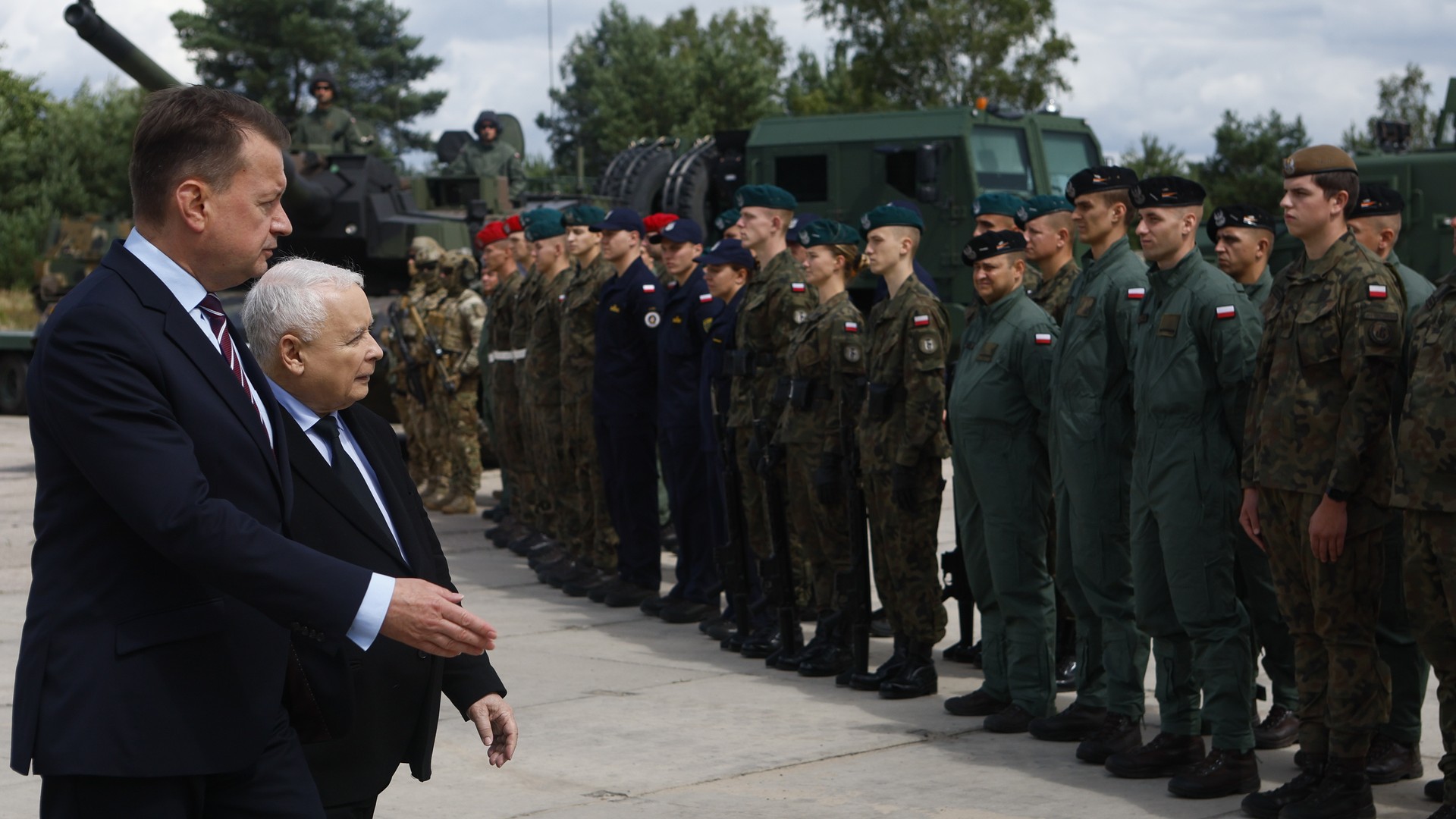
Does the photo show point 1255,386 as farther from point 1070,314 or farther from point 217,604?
point 217,604

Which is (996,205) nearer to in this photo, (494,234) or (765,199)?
(765,199)

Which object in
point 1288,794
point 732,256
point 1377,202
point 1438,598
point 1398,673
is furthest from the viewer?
point 732,256

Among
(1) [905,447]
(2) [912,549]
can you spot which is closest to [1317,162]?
(1) [905,447]

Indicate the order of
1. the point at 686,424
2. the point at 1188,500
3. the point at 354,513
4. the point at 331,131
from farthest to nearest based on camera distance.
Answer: the point at 331,131 < the point at 686,424 < the point at 1188,500 < the point at 354,513

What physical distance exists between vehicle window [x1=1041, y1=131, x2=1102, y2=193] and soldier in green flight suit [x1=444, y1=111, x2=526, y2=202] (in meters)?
5.78

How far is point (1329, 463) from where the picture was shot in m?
4.99

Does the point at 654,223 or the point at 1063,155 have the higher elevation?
Answer: the point at 1063,155

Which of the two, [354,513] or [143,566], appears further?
[354,513]

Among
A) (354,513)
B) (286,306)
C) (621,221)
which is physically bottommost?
(354,513)

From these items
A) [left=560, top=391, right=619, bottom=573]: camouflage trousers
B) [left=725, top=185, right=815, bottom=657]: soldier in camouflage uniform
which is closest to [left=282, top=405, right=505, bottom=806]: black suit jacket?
[left=725, top=185, right=815, bottom=657]: soldier in camouflage uniform

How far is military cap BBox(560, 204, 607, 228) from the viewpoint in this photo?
9875mm

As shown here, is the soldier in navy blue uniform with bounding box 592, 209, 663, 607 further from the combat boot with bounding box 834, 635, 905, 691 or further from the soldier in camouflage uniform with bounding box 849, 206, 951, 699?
the soldier in camouflage uniform with bounding box 849, 206, 951, 699

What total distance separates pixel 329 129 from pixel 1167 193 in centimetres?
1441

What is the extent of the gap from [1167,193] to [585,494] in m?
4.93
